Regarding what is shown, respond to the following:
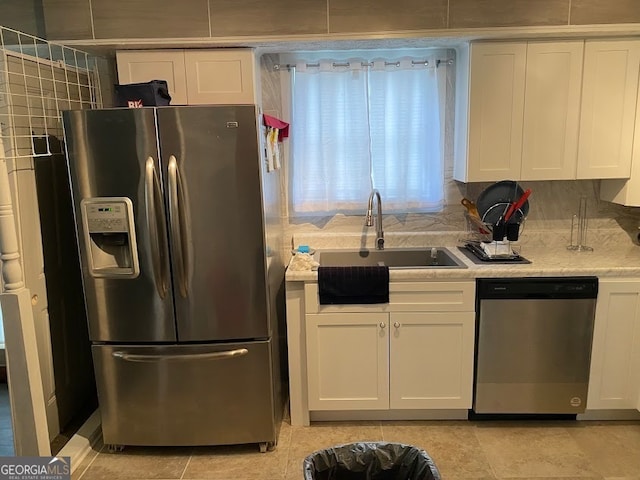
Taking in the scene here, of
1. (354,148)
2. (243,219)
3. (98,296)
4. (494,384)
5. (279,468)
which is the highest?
(354,148)

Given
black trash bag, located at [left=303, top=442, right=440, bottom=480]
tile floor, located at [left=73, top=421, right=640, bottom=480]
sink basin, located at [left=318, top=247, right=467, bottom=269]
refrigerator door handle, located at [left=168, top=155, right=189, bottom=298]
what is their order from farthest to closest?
sink basin, located at [left=318, top=247, right=467, bottom=269]
tile floor, located at [left=73, top=421, right=640, bottom=480]
refrigerator door handle, located at [left=168, top=155, right=189, bottom=298]
black trash bag, located at [left=303, top=442, right=440, bottom=480]

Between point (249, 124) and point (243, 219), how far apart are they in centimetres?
43

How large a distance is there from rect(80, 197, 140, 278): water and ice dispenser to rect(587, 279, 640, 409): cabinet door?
2326mm

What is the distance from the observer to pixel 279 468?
97.7 inches

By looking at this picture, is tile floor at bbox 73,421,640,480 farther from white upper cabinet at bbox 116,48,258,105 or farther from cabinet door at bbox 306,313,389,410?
white upper cabinet at bbox 116,48,258,105

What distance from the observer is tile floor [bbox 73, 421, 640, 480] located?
2.43 meters

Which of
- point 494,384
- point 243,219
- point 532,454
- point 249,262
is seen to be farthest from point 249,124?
point 532,454

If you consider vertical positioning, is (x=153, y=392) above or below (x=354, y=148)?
below

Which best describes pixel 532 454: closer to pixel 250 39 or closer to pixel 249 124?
pixel 249 124

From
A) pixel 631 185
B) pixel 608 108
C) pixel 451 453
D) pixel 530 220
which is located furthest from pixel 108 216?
pixel 631 185

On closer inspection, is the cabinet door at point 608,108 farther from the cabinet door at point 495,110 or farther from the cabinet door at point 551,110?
the cabinet door at point 495,110

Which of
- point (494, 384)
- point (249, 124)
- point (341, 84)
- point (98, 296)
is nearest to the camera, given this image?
point (249, 124)

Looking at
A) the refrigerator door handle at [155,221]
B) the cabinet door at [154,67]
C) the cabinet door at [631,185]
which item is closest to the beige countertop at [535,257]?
the cabinet door at [631,185]

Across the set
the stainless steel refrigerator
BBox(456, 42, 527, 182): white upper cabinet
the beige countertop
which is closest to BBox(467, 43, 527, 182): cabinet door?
BBox(456, 42, 527, 182): white upper cabinet
